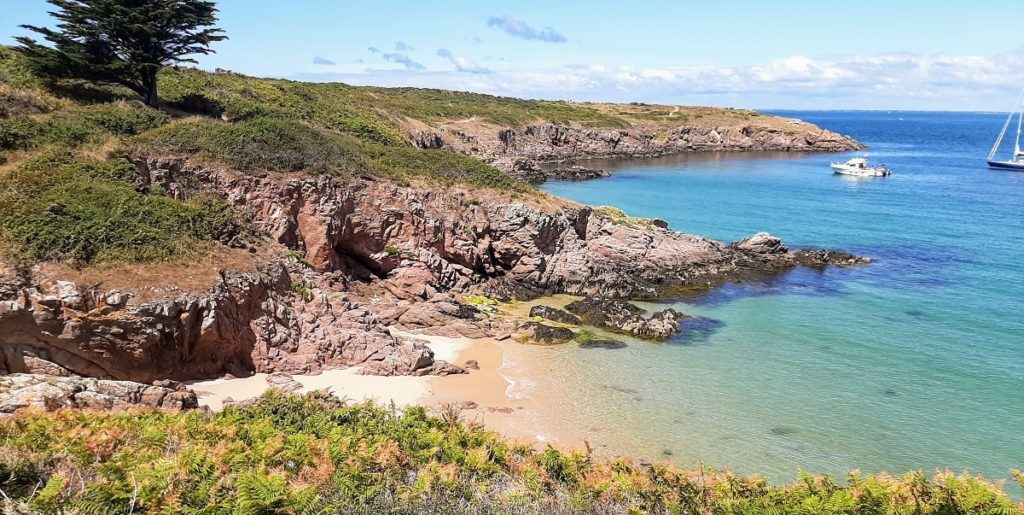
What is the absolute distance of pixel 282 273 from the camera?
2352cm

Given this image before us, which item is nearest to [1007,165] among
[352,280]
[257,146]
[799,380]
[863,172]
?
[863,172]

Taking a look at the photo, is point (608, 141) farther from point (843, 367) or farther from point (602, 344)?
point (843, 367)

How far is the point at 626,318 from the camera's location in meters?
28.7

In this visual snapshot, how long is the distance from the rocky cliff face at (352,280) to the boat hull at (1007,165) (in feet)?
212

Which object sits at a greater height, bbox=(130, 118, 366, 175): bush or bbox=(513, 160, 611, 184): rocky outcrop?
bbox=(130, 118, 366, 175): bush

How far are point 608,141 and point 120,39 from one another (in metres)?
83.9

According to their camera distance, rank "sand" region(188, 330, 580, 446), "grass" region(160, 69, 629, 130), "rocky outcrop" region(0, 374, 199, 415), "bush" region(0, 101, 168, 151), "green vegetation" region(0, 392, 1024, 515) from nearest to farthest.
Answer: "green vegetation" region(0, 392, 1024, 515) → "rocky outcrop" region(0, 374, 199, 415) → "sand" region(188, 330, 580, 446) → "bush" region(0, 101, 168, 151) → "grass" region(160, 69, 629, 130)

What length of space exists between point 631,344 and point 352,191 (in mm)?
15790

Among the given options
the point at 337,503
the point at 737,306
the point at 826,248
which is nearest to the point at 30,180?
the point at 337,503

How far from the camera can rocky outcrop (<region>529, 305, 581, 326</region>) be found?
2875 cm

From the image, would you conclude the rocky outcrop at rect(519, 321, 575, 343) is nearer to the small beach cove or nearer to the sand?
the small beach cove

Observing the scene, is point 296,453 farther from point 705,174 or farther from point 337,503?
point 705,174

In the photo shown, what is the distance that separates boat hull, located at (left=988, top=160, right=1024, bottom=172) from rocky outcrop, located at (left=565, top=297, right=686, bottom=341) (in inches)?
3212

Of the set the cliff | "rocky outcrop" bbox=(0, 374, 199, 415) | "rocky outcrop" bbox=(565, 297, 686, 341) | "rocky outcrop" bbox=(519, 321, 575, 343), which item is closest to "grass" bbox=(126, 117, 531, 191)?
the cliff
